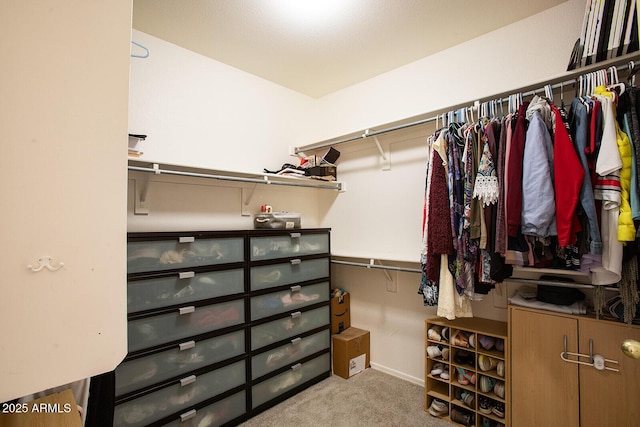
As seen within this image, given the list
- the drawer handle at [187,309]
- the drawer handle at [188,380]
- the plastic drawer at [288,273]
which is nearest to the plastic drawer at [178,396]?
the drawer handle at [188,380]

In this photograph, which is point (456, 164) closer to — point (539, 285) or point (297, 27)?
point (539, 285)

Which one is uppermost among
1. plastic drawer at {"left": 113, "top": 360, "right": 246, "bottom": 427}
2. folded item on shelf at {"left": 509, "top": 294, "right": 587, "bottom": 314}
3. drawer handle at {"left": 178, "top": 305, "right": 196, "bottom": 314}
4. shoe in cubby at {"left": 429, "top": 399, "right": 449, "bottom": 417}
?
folded item on shelf at {"left": 509, "top": 294, "right": 587, "bottom": 314}

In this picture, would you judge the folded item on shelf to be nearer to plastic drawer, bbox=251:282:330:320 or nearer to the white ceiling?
plastic drawer, bbox=251:282:330:320

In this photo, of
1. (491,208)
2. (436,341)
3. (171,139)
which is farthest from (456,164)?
(171,139)

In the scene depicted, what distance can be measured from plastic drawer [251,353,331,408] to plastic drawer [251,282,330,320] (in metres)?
0.47

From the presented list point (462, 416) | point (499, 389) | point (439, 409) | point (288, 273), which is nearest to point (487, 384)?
point (499, 389)

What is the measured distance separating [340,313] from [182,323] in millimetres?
1459

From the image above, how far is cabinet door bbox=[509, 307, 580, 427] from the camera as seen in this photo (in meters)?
1.57

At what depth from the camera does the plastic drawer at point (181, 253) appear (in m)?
1.69

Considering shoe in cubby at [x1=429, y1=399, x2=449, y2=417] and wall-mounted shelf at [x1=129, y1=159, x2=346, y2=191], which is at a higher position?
wall-mounted shelf at [x1=129, y1=159, x2=346, y2=191]

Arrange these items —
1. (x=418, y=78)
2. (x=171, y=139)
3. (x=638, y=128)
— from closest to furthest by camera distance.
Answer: (x=638, y=128)
(x=171, y=139)
(x=418, y=78)

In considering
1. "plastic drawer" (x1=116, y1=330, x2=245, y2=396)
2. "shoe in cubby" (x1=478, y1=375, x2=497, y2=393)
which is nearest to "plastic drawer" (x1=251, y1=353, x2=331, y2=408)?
"plastic drawer" (x1=116, y1=330, x2=245, y2=396)

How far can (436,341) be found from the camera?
82.4 inches

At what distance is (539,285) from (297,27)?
2238 mm
